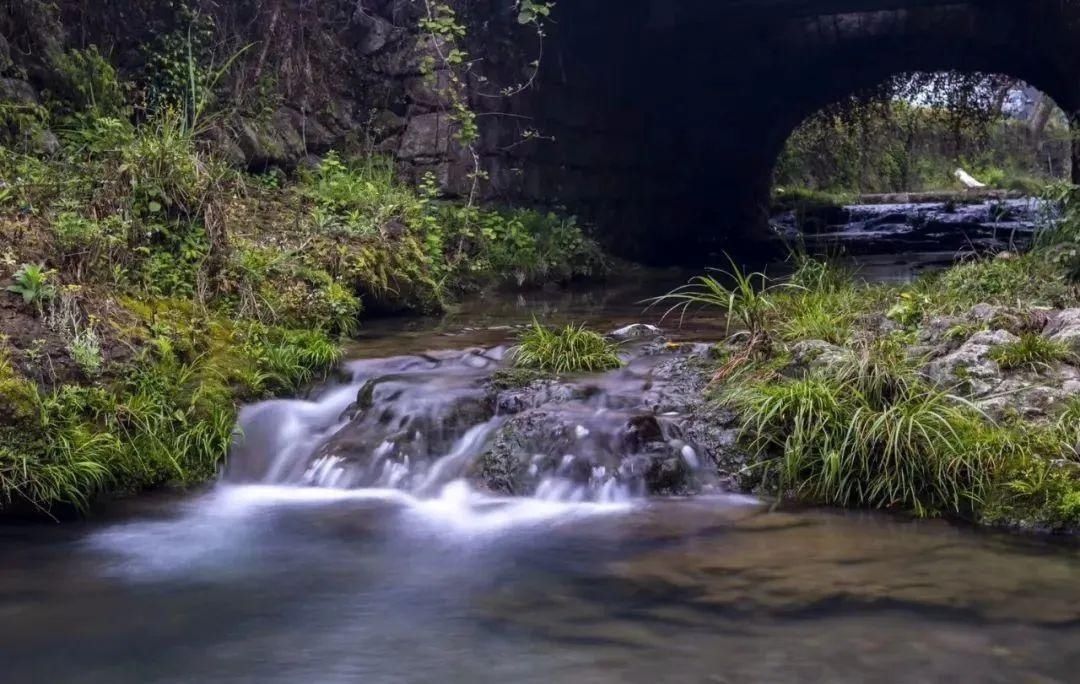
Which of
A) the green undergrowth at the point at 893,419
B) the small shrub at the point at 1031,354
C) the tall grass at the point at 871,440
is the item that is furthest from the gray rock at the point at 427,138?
Answer: the small shrub at the point at 1031,354

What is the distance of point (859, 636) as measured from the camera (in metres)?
3.32

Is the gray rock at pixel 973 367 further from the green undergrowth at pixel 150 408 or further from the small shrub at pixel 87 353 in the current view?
the small shrub at pixel 87 353

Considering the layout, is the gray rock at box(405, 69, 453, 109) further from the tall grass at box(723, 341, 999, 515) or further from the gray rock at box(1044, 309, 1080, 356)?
the gray rock at box(1044, 309, 1080, 356)

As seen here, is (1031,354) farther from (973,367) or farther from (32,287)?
(32,287)

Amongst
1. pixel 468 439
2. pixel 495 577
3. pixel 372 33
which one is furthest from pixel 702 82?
pixel 495 577

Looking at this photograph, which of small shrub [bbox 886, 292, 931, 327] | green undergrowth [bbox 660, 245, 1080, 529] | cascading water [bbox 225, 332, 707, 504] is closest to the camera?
green undergrowth [bbox 660, 245, 1080, 529]

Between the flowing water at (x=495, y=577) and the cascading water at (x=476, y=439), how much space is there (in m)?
0.02

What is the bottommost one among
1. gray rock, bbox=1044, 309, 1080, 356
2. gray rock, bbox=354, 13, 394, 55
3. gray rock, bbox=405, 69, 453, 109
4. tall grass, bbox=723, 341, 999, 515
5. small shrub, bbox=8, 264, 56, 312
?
tall grass, bbox=723, 341, 999, 515

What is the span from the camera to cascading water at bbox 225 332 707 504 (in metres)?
5.02

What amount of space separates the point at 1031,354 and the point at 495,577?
9.15 ft

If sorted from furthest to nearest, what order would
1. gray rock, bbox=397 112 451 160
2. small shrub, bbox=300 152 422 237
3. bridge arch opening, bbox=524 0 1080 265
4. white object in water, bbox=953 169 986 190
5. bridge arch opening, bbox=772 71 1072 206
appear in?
white object in water, bbox=953 169 986 190, bridge arch opening, bbox=772 71 1072 206, bridge arch opening, bbox=524 0 1080 265, gray rock, bbox=397 112 451 160, small shrub, bbox=300 152 422 237

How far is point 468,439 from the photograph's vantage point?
544 cm

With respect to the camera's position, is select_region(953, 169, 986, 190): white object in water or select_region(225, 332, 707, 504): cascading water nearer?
select_region(225, 332, 707, 504): cascading water

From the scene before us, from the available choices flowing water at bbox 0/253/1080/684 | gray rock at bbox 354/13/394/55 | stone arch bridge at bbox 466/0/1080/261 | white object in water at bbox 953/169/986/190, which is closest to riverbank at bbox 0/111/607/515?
flowing water at bbox 0/253/1080/684
